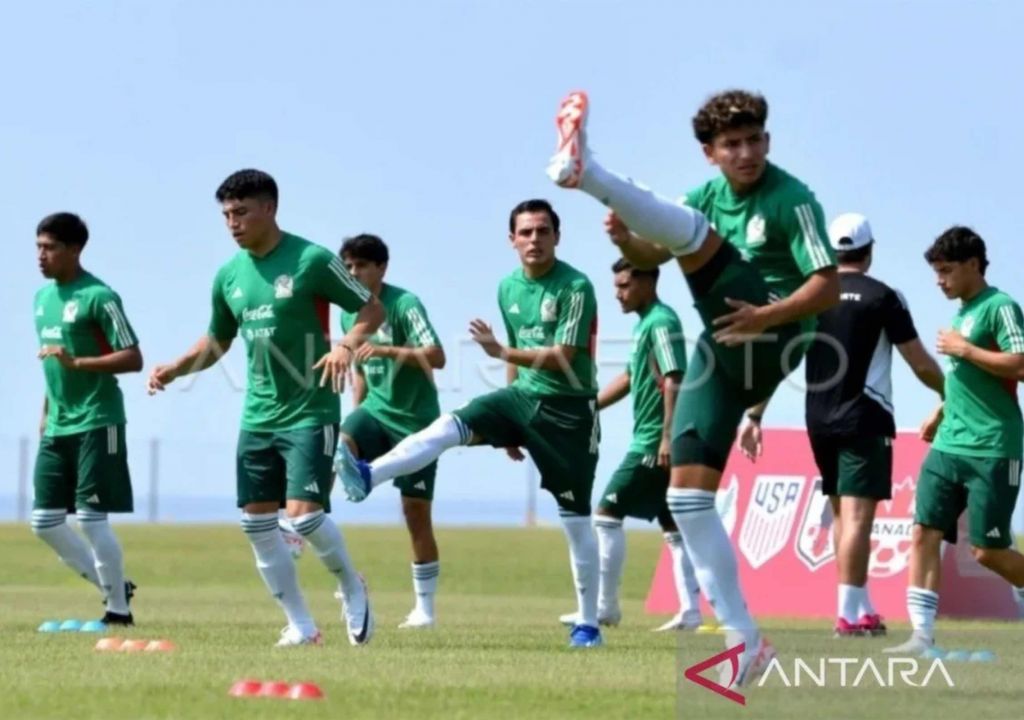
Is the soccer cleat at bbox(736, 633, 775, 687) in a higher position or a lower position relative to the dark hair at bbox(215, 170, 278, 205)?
lower

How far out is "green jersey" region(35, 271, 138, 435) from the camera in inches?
554

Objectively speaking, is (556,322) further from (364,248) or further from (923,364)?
(364,248)

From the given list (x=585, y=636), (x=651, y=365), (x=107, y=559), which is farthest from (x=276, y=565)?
(x=651, y=365)

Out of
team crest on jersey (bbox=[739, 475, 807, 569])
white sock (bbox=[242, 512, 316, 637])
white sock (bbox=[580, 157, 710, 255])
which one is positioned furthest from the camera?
team crest on jersey (bbox=[739, 475, 807, 569])

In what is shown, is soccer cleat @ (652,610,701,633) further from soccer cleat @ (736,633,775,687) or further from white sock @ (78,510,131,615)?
soccer cleat @ (736,633,775,687)

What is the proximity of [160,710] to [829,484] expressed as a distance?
20.8 feet

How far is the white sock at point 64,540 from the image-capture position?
14.4 metres

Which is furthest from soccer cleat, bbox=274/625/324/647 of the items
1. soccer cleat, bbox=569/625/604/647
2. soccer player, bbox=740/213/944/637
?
soccer player, bbox=740/213/944/637

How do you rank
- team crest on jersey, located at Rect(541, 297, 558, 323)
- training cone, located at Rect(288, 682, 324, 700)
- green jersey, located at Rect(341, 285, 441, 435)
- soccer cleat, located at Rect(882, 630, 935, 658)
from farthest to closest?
green jersey, located at Rect(341, 285, 441, 435) → team crest on jersey, located at Rect(541, 297, 558, 323) → soccer cleat, located at Rect(882, 630, 935, 658) → training cone, located at Rect(288, 682, 324, 700)

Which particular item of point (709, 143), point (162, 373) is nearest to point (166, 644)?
point (162, 373)

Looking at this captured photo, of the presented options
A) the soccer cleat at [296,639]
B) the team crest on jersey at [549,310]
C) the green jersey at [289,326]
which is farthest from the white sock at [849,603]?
the green jersey at [289,326]

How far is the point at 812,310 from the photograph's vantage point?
860 centimetres

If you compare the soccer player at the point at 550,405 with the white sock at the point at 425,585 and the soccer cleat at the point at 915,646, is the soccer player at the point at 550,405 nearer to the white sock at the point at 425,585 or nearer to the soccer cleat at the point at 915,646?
the soccer cleat at the point at 915,646

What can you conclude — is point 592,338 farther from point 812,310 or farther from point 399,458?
point 812,310
